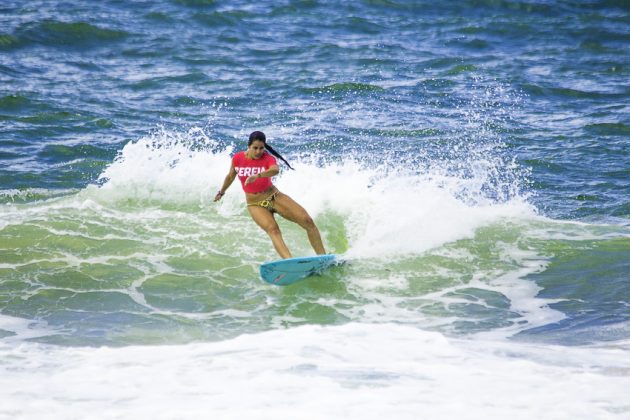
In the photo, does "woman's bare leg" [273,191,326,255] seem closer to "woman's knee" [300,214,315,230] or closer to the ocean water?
"woman's knee" [300,214,315,230]

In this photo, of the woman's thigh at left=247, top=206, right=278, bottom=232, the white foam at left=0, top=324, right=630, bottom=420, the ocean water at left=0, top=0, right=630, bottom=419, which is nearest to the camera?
the white foam at left=0, top=324, right=630, bottom=420

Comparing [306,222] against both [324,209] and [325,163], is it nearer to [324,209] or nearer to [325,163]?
[324,209]

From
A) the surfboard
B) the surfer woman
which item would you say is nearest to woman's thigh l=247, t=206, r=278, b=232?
the surfer woman

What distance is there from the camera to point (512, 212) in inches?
502

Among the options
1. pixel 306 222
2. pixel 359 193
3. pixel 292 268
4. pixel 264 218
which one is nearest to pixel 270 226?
pixel 264 218

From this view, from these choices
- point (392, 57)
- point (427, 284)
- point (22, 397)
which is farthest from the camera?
point (392, 57)

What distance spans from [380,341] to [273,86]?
1246cm

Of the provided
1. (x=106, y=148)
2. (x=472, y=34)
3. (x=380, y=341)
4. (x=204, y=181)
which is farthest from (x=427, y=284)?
(x=472, y=34)

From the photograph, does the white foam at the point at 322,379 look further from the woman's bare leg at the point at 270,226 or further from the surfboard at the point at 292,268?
the woman's bare leg at the point at 270,226

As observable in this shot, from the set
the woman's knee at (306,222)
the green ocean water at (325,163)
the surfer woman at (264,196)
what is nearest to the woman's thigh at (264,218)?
the surfer woman at (264,196)

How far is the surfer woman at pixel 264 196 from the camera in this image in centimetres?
996

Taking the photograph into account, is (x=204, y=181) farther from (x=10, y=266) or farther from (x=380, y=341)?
(x=380, y=341)

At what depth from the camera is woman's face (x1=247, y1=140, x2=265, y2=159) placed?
983 centimetres

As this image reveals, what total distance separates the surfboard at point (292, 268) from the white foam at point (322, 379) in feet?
5.67
